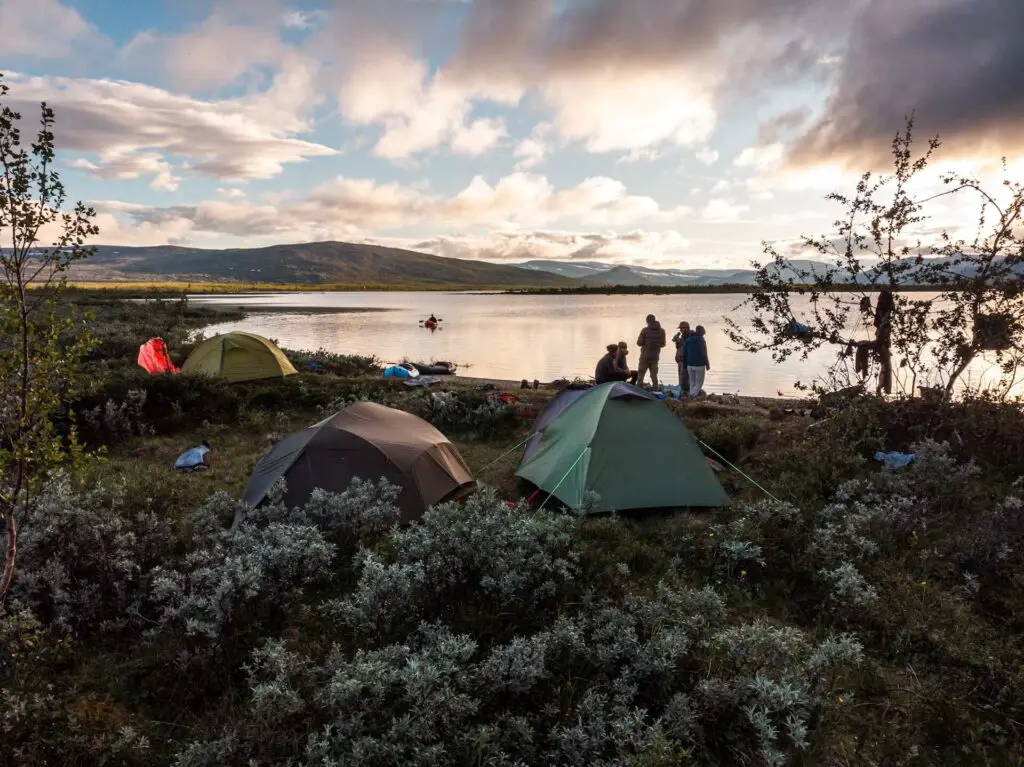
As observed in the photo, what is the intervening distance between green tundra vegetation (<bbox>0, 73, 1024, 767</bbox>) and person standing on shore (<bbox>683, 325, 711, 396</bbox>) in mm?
8767

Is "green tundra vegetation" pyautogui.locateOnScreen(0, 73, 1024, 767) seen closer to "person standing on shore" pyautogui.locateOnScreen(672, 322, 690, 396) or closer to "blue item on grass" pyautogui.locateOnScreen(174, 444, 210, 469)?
"blue item on grass" pyautogui.locateOnScreen(174, 444, 210, 469)

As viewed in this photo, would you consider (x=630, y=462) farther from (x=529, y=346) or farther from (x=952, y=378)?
(x=529, y=346)

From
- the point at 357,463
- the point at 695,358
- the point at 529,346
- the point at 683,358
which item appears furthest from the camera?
the point at 529,346

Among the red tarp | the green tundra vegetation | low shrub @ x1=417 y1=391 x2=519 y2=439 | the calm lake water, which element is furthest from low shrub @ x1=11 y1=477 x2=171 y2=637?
the calm lake water

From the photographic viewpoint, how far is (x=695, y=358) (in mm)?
18094

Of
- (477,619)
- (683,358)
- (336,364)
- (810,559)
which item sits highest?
(683,358)

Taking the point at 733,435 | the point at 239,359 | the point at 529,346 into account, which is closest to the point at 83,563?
the point at 733,435

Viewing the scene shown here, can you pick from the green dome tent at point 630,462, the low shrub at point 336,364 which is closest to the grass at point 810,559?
the green dome tent at point 630,462

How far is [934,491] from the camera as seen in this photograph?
8773mm

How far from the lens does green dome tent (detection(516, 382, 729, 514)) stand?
29.2 feet

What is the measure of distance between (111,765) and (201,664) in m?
0.97

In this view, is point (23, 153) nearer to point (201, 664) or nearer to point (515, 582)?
point (201, 664)

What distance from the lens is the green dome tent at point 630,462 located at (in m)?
8.90

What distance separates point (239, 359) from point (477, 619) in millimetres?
15474
